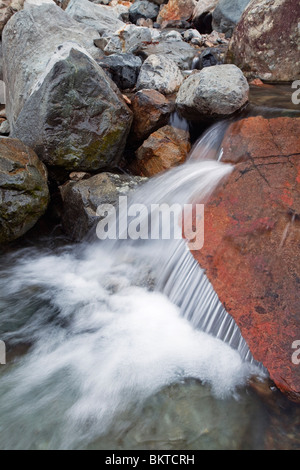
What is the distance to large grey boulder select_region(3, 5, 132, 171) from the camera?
4262 mm

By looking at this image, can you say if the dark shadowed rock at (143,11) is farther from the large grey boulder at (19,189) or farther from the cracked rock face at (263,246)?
the cracked rock face at (263,246)

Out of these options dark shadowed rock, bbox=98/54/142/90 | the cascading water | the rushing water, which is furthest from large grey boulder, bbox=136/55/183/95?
the rushing water

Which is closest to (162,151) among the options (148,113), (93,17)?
(148,113)

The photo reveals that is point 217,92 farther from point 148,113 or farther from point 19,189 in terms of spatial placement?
point 19,189

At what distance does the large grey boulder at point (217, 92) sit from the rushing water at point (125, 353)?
3.83ft

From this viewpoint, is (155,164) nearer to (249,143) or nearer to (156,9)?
(249,143)

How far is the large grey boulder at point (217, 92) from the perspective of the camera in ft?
15.1

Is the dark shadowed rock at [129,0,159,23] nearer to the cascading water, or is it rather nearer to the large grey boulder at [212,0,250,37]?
the large grey boulder at [212,0,250,37]

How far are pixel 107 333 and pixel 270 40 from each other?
640 centimetres

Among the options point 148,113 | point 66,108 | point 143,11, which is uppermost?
point 143,11

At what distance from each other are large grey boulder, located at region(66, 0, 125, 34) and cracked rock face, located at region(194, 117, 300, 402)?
24.5 feet

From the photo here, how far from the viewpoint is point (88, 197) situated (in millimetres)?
4156

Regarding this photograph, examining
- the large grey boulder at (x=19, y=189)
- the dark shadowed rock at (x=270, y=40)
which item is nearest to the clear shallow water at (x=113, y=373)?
the large grey boulder at (x=19, y=189)

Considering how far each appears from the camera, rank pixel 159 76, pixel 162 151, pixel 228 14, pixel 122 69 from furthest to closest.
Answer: pixel 228 14 < pixel 122 69 < pixel 159 76 < pixel 162 151
